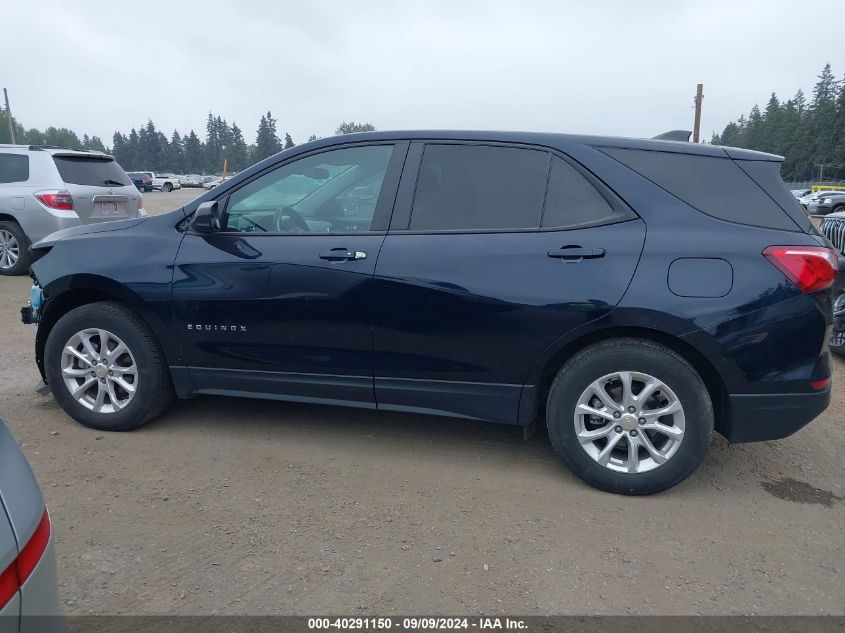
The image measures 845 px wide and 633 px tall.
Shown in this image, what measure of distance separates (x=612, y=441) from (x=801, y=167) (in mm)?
101392

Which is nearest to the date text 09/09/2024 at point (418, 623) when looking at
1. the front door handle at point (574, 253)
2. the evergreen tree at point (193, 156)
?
the front door handle at point (574, 253)

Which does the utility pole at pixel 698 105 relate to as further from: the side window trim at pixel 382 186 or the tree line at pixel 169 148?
the tree line at pixel 169 148

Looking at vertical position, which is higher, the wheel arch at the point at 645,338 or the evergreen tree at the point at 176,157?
the evergreen tree at the point at 176,157

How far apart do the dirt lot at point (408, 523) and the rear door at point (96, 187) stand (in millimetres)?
5570

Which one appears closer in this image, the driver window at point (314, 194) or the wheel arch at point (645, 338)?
the wheel arch at point (645, 338)

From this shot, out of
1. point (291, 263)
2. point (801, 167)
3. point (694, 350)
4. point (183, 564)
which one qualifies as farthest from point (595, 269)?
point (801, 167)

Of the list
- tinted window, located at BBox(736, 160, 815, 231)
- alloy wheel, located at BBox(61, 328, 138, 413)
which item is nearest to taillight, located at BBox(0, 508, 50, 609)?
alloy wheel, located at BBox(61, 328, 138, 413)

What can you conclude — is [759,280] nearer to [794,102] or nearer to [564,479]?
[564,479]

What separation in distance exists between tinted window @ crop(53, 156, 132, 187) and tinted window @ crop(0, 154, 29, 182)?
1.42 feet

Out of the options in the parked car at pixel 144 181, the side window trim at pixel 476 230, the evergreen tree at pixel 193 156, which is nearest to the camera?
the side window trim at pixel 476 230

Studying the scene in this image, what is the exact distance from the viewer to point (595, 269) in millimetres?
3180

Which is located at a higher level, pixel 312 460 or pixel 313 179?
pixel 313 179

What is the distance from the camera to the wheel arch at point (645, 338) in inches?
125

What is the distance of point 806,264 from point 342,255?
7.34ft
